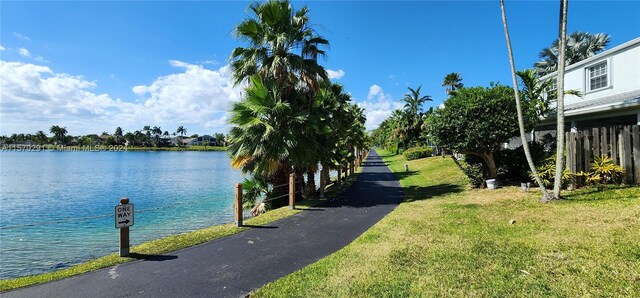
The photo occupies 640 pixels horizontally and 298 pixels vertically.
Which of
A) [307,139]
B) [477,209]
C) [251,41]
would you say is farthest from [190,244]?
[251,41]

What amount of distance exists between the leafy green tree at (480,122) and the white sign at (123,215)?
33.3ft

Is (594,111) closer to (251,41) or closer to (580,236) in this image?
(580,236)

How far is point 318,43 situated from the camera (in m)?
13.5

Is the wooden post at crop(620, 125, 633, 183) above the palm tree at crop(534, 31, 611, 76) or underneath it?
underneath

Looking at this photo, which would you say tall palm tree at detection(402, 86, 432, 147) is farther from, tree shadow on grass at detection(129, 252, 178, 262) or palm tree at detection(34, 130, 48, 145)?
palm tree at detection(34, 130, 48, 145)

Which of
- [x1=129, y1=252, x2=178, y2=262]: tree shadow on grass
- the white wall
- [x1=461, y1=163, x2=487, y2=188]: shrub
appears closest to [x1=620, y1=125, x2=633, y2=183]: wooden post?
[x1=461, y1=163, x2=487, y2=188]: shrub

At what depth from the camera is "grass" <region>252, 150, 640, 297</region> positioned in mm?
4160

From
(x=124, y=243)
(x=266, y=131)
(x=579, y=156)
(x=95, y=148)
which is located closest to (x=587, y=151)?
(x=579, y=156)

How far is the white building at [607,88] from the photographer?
11922mm

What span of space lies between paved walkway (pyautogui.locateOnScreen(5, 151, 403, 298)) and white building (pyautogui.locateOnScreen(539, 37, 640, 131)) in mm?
10131

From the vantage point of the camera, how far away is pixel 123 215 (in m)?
6.61

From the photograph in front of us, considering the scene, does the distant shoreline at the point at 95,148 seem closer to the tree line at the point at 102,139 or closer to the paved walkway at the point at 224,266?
the tree line at the point at 102,139

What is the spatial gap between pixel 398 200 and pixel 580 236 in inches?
268

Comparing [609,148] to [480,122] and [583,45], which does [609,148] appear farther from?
[583,45]
